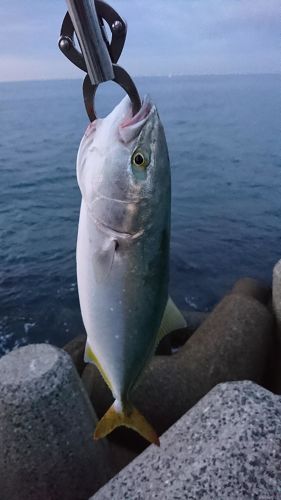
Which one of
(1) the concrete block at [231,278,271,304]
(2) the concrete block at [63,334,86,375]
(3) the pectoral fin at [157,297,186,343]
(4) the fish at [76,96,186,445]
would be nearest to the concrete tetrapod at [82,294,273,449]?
(2) the concrete block at [63,334,86,375]

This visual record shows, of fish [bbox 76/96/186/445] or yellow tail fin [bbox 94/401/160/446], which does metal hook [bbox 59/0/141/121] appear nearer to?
fish [bbox 76/96/186/445]

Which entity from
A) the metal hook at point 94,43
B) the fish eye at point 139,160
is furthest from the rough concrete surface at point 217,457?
the metal hook at point 94,43

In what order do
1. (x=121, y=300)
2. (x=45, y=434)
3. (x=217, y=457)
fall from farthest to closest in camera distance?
(x=45, y=434), (x=217, y=457), (x=121, y=300)

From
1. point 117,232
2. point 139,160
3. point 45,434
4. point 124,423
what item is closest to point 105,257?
point 117,232

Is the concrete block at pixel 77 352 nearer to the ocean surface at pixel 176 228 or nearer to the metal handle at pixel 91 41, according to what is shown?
the ocean surface at pixel 176 228

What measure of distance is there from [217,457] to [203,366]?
2.02 m

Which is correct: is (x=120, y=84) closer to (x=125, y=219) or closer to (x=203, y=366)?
(x=125, y=219)

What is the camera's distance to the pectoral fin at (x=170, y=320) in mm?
1978

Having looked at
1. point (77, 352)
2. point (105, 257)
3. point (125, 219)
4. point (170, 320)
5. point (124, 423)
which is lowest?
point (77, 352)

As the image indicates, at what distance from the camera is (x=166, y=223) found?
1.84 metres

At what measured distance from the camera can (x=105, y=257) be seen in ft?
5.83

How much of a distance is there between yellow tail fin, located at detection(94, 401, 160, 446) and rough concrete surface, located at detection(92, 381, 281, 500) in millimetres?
1492

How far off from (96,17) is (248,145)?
3234cm

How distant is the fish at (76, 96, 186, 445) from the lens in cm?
178
